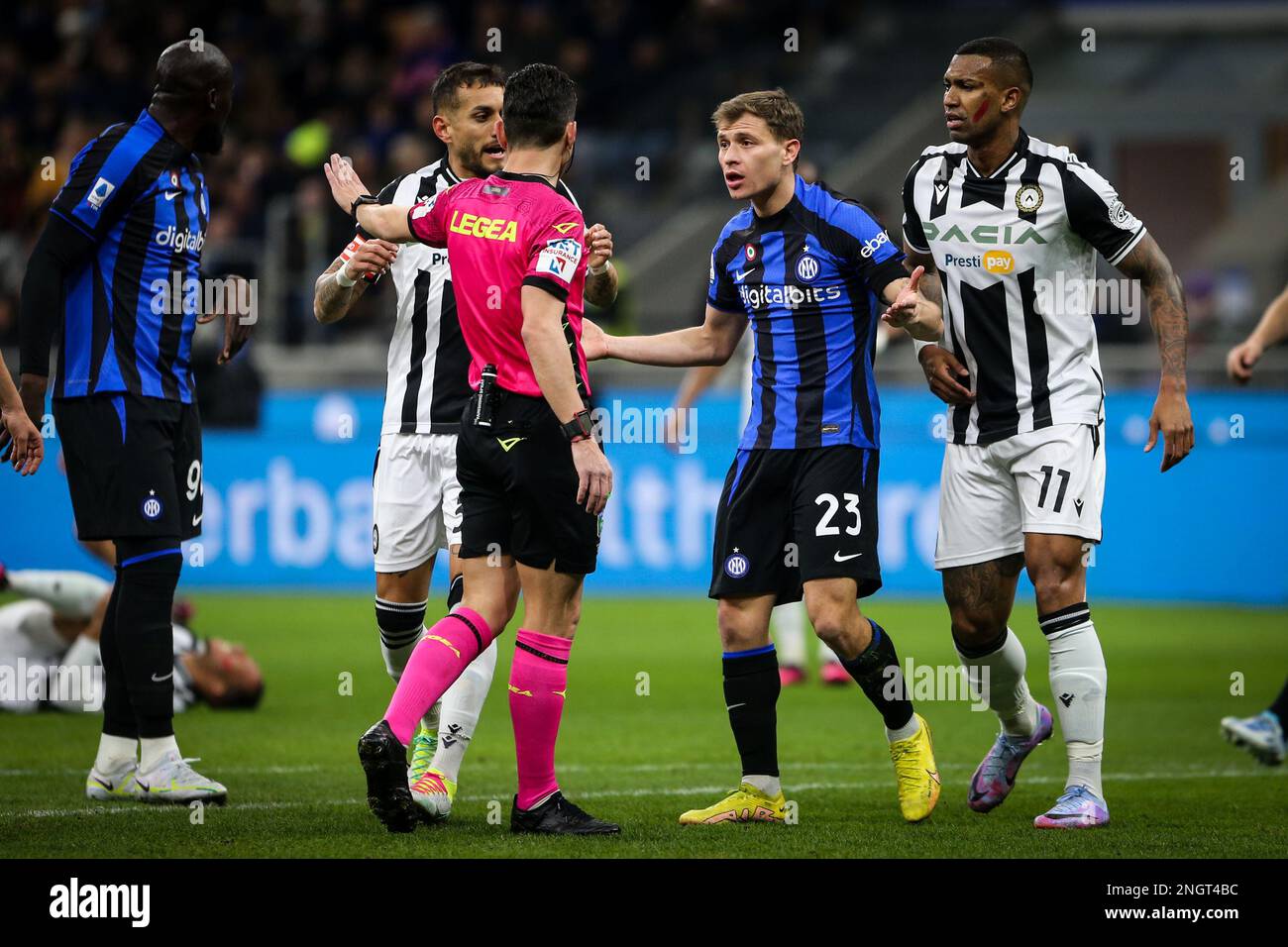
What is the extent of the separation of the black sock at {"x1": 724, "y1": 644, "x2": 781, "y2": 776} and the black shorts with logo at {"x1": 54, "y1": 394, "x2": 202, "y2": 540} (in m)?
2.06

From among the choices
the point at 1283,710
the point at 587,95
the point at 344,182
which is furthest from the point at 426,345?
the point at 587,95

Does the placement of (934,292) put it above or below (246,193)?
below

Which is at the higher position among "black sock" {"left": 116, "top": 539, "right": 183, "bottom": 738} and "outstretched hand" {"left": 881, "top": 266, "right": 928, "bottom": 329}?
"outstretched hand" {"left": 881, "top": 266, "right": 928, "bottom": 329}

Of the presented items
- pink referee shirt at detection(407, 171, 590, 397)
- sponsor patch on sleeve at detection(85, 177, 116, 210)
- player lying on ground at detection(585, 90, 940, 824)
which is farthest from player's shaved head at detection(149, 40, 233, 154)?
player lying on ground at detection(585, 90, 940, 824)

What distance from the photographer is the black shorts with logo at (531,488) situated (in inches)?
220

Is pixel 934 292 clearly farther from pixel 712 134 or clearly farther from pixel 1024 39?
pixel 1024 39

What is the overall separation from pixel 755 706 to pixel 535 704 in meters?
0.85

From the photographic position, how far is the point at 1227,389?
48.4 ft

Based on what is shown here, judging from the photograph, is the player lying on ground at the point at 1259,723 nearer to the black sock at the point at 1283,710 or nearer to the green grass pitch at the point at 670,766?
the black sock at the point at 1283,710

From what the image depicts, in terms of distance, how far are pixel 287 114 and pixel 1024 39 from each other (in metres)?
9.83

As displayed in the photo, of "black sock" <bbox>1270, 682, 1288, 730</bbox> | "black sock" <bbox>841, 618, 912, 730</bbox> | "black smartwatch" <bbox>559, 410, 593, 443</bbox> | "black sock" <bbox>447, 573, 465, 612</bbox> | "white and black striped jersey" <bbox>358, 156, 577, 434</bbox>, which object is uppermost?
"white and black striped jersey" <bbox>358, 156, 577, 434</bbox>

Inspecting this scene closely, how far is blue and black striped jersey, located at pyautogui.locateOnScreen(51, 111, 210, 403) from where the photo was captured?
6211mm

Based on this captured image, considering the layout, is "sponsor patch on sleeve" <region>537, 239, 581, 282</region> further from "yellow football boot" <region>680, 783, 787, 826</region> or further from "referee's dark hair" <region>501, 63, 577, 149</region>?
"yellow football boot" <region>680, 783, 787, 826</region>
